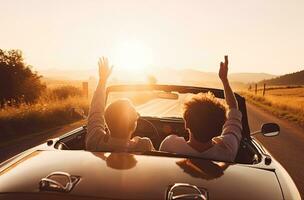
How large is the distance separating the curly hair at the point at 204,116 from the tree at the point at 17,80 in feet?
91.3

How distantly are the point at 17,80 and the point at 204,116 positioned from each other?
2901 cm

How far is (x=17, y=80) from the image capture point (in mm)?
31188

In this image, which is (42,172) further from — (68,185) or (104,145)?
(104,145)

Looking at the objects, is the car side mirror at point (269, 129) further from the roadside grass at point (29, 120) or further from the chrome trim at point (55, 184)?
the roadside grass at point (29, 120)

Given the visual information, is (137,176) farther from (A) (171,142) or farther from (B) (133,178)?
(A) (171,142)

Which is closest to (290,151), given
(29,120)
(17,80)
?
(29,120)

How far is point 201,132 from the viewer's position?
3459 millimetres

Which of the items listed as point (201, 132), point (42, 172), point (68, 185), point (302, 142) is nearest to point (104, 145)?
point (201, 132)

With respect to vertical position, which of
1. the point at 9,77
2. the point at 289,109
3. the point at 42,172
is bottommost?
the point at 289,109

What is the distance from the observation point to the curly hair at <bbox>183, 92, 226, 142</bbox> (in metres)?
3.39

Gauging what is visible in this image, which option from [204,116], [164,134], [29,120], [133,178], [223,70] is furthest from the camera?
[29,120]

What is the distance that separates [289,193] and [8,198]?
A: 58.4 inches

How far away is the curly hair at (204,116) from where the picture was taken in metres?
3.39

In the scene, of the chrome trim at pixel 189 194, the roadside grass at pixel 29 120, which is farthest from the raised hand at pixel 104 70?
the roadside grass at pixel 29 120
